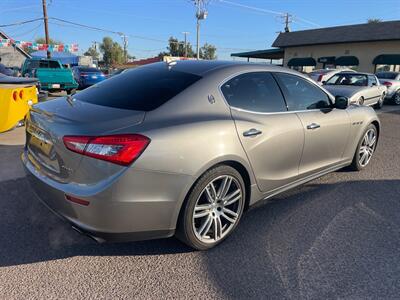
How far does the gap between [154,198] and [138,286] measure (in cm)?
64

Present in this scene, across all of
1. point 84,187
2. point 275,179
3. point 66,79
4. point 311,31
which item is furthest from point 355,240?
point 311,31

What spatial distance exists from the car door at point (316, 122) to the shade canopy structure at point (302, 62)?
31547mm

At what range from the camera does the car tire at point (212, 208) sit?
2.69 meters

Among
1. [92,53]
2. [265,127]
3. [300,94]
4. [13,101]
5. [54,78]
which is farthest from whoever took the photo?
[92,53]

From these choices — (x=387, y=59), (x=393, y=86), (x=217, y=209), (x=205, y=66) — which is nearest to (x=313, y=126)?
(x=205, y=66)

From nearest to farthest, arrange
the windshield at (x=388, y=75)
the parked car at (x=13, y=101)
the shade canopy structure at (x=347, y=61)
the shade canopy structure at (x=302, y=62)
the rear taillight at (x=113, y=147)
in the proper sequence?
the rear taillight at (x=113, y=147) → the parked car at (x=13, y=101) → the windshield at (x=388, y=75) → the shade canopy structure at (x=347, y=61) → the shade canopy structure at (x=302, y=62)

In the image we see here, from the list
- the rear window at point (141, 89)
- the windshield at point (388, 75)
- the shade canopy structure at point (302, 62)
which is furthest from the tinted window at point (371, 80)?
the shade canopy structure at point (302, 62)

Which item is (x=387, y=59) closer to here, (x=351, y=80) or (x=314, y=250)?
(x=351, y=80)

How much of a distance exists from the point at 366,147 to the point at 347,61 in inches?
1115

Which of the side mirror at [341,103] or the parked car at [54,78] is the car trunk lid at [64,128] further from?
the parked car at [54,78]

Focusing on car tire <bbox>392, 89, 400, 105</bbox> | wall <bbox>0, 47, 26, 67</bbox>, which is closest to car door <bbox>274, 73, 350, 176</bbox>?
car tire <bbox>392, 89, 400, 105</bbox>

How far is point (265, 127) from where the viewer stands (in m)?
3.18

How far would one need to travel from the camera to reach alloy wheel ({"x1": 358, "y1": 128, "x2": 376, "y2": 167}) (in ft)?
16.4

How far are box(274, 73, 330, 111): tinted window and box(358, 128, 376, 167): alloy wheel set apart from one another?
4.13ft
